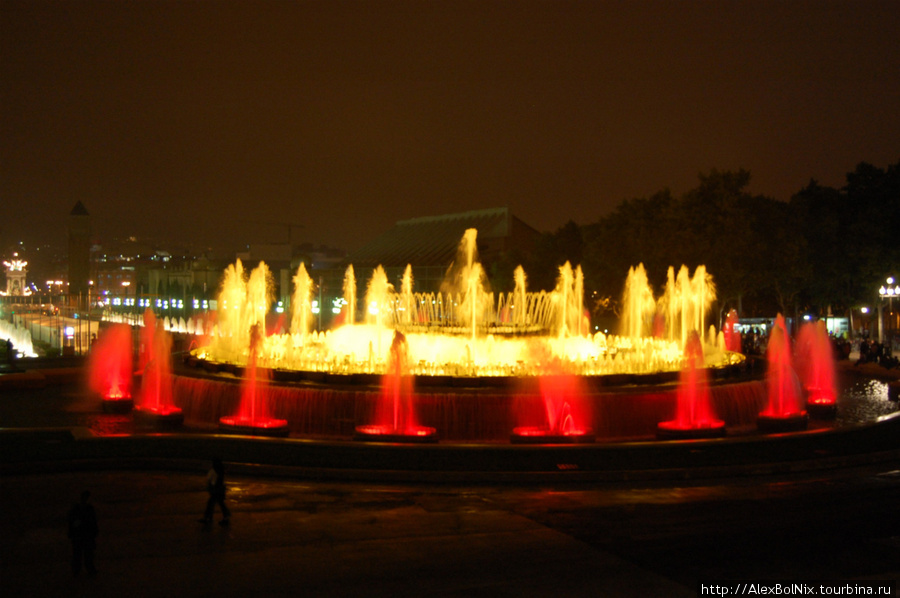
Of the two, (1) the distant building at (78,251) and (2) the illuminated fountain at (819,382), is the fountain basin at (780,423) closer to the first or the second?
(2) the illuminated fountain at (819,382)

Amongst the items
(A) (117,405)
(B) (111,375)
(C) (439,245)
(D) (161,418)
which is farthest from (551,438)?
(C) (439,245)

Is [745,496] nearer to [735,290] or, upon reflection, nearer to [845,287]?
[735,290]

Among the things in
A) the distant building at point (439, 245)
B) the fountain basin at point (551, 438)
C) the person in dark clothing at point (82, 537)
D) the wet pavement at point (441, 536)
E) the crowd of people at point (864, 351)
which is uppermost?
the distant building at point (439, 245)

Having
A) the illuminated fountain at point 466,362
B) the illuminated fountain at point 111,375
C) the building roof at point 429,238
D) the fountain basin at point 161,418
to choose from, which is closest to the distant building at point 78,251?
the building roof at point 429,238

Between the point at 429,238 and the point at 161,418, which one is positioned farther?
Result: the point at 429,238

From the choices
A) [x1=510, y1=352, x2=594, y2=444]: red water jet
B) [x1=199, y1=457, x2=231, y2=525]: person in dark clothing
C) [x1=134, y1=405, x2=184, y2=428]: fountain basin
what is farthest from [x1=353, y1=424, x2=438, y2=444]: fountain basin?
[x1=199, y1=457, x2=231, y2=525]: person in dark clothing

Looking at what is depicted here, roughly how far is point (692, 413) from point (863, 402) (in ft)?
30.2

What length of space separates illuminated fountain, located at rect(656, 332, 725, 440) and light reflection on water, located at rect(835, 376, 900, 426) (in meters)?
3.94

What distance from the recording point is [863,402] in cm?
2528

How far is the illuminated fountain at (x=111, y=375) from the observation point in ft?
72.0

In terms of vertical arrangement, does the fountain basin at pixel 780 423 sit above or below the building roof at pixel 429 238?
below

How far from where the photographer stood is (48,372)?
28.7m

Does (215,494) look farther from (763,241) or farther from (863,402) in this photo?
(763,241)

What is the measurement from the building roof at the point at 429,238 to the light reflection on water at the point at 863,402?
50.3 metres
